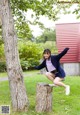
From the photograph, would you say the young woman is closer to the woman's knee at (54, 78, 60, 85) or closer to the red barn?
the woman's knee at (54, 78, 60, 85)

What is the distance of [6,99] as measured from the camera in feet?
32.3

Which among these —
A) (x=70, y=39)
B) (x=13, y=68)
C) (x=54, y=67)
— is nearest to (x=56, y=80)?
(x=54, y=67)

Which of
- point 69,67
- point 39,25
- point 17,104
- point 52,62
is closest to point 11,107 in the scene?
point 17,104

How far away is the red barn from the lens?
79.1ft

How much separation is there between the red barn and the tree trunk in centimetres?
1595

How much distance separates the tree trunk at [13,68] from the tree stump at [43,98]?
372 millimetres

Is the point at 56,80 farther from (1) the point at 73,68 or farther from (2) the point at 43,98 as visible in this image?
(1) the point at 73,68

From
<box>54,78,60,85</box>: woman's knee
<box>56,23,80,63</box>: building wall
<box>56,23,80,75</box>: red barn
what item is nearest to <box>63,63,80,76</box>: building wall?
<box>56,23,80,75</box>: red barn

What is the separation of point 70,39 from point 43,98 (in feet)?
53.9

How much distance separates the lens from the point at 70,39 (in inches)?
950

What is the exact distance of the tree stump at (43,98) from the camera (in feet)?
26.4

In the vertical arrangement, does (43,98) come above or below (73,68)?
above

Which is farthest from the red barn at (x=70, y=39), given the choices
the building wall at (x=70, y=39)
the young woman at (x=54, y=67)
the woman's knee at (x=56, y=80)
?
the woman's knee at (x=56, y=80)

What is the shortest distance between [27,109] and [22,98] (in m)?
0.33
